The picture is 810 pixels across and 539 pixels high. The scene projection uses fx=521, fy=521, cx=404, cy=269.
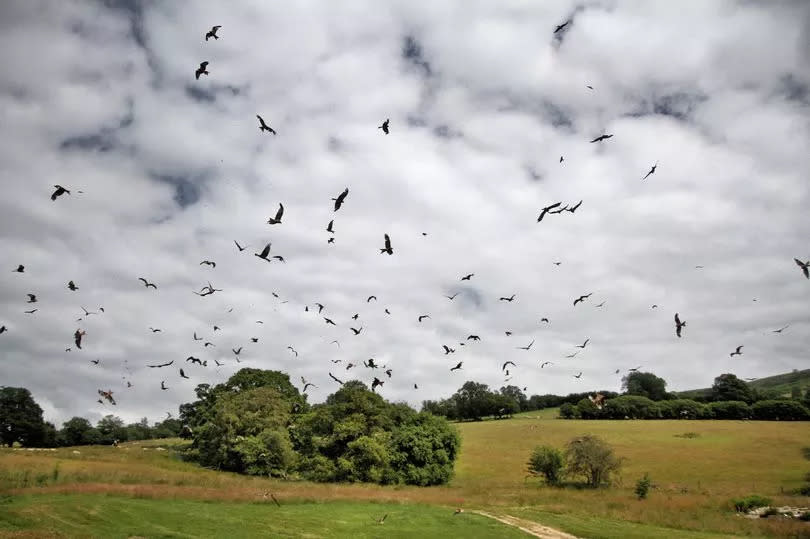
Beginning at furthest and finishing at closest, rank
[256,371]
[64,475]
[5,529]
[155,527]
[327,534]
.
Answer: [256,371] < [64,475] < [327,534] < [155,527] < [5,529]

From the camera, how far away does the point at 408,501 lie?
4544 centimetres

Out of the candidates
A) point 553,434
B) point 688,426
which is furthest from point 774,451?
point 553,434

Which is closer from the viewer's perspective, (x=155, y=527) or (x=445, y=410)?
(x=155, y=527)

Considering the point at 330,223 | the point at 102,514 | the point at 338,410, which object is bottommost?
the point at 102,514

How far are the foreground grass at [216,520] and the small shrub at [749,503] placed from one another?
2643cm

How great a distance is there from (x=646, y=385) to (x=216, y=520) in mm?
179574

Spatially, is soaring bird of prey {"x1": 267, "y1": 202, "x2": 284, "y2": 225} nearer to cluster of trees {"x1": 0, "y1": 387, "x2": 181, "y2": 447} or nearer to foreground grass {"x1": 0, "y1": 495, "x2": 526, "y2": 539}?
foreground grass {"x1": 0, "y1": 495, "x2": 526, "y2": 539}

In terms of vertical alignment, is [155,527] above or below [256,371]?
below

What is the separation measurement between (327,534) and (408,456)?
140 feet

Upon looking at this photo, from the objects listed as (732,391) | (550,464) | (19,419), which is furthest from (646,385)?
(19,419)

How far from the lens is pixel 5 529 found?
72.1ft

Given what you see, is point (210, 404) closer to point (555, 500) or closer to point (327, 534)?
point (555, 500)

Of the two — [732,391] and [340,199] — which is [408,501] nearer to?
[340,199]

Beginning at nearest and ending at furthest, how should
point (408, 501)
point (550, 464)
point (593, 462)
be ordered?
point (408, 501), point (593, 462), point (550, 464)
